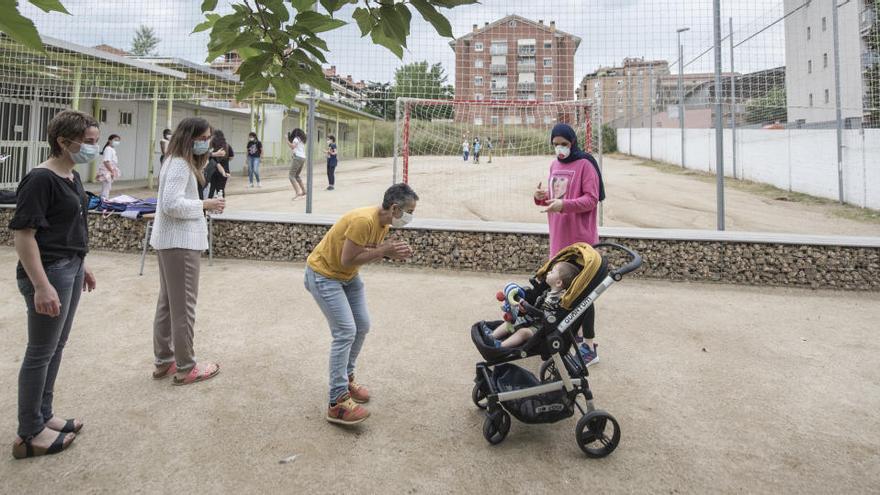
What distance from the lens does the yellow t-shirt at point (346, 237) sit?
241cm

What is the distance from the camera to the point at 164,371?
3006 millimetres

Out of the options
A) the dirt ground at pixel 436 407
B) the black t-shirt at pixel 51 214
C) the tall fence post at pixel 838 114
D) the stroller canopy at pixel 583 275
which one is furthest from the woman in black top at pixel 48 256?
the tall fence post at pixel 838 114

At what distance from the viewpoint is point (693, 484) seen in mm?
2082

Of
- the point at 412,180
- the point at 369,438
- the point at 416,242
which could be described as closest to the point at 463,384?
the point at 369,438

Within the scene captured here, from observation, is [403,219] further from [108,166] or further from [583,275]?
[108,166]

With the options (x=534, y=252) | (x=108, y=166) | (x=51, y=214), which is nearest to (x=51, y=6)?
(x=51, y=214)

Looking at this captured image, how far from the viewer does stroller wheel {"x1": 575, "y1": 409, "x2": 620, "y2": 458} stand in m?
2.25

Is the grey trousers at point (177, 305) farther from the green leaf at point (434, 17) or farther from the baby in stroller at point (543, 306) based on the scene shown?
the green leaf at point (434, 17)

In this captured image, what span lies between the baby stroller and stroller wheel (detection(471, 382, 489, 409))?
0.14 ft

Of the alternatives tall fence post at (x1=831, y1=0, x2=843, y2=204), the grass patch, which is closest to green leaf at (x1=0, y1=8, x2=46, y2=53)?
the grass patch

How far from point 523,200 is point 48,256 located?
927 centimetres

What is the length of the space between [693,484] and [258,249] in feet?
18.5

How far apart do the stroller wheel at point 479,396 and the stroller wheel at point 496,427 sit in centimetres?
24

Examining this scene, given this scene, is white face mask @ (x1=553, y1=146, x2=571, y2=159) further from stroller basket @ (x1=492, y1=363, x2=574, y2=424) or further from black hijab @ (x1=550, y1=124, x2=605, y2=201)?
stroller basket @ (x1=492, y1=363, x2=574, y2=424)
